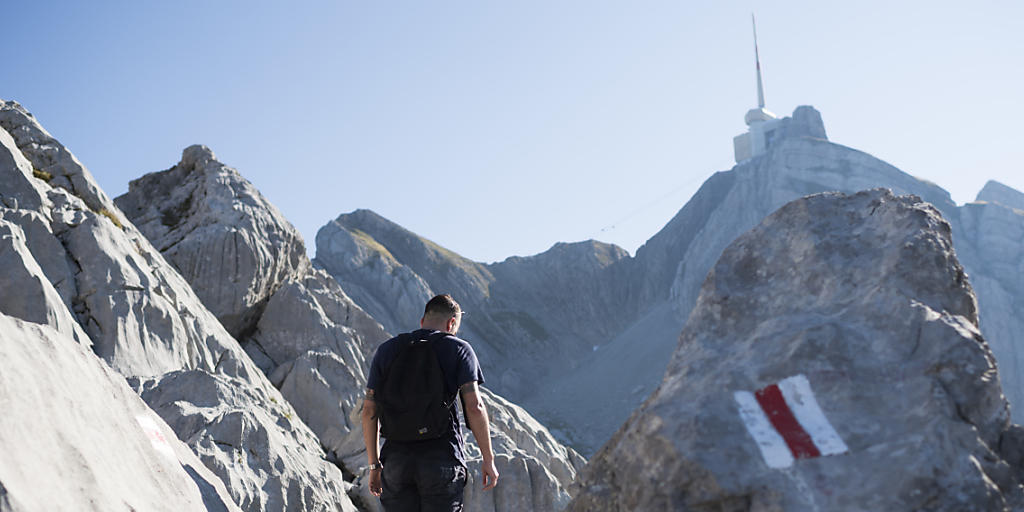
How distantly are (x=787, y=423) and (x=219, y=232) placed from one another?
68.7 feet

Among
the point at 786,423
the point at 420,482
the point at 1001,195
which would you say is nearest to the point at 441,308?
the point at 420,482

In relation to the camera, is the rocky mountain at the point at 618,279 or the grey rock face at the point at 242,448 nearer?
the grey rock face at the point at 242,448

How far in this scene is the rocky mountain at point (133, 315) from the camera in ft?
35.3

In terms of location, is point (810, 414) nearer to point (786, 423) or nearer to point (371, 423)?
point (786, 423)

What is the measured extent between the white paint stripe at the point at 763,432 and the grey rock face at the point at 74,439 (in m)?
3.95

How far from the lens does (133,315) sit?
1477 centimetres

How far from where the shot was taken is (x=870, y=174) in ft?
295

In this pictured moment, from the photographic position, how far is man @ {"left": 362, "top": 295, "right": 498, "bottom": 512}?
19.8 ft

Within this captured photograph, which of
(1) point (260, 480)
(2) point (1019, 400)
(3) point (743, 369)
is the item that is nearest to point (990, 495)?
(3) point (743, 369)

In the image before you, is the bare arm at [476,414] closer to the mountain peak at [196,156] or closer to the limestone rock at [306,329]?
the limestone rock at [306,329]

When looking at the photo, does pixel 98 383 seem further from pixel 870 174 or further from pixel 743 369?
pixel 870 174

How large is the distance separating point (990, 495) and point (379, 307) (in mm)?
71995

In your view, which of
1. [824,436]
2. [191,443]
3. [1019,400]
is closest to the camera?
[824,436]

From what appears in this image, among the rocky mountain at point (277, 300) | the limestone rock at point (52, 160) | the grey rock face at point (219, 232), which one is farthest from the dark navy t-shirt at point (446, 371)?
the grey rock face at point (219, 232)
